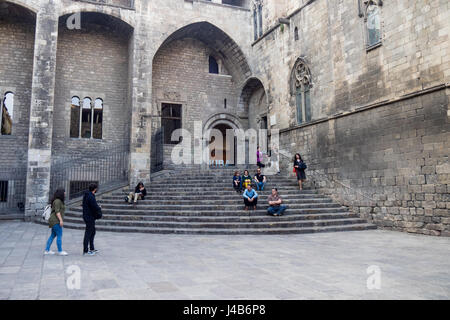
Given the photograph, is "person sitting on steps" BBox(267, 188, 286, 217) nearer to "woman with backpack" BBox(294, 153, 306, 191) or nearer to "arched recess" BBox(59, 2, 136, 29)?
"woman with backpack" BBox(294, 153, 306, 191)

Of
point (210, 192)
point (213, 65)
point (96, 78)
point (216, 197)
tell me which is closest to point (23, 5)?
point (96, 78)

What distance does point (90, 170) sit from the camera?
15461mm

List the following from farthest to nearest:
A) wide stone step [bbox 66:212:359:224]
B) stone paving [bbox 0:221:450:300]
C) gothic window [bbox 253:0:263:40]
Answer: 1. gothic window [bbox 253:0:263:40]
2. wide stone step [bbox 66:212:359:224]
3. stone paving [bbox 0:221:450:300]

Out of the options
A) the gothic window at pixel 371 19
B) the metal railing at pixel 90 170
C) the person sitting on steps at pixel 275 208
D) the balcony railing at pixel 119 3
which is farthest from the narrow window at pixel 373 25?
the metal railing at pixel 90 170

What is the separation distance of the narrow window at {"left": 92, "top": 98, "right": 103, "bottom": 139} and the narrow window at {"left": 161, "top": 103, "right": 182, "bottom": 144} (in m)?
3.00

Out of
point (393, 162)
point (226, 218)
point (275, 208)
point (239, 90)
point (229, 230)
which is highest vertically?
point (239, 90)

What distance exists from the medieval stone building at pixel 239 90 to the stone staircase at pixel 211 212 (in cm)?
109

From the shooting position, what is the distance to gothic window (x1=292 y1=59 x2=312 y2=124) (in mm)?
13949

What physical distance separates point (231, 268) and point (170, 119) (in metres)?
13.8

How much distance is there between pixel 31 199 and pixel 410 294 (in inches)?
519

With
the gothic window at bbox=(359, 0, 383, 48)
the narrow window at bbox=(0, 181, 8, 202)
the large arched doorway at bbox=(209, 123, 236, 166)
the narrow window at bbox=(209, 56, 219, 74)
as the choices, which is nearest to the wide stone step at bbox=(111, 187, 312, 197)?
the narrow window at bbox=(0, 181, 8, 202)

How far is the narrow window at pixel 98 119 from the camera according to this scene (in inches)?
649

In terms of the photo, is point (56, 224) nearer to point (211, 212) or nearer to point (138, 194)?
point (211, 212)

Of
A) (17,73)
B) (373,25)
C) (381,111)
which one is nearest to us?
(381,111)
